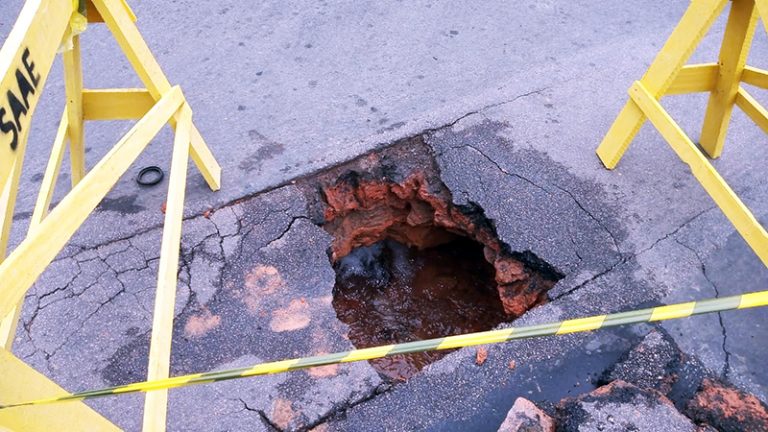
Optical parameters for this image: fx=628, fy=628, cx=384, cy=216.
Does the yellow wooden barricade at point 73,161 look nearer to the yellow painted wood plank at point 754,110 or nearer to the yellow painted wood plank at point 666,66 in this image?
the yellow painted wood plank at point 666,66

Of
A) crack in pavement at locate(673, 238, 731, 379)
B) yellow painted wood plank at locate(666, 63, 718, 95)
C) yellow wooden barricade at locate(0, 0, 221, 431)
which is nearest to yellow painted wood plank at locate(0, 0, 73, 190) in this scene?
yellow wooden barricade at locate(0, 0, 221, 431)

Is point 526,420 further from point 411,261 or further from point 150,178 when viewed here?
point 150,178

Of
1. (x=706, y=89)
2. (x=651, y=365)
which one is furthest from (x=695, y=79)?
(x=651, y=365)

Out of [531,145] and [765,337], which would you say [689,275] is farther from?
[531,145]

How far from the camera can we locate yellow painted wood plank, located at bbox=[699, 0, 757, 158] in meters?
3.16

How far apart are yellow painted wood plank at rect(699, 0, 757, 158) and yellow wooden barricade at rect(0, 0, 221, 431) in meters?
2.77

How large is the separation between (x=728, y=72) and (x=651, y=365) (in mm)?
1703

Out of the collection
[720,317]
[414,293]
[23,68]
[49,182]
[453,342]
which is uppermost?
[23,68]

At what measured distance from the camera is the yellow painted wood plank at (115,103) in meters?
2.96

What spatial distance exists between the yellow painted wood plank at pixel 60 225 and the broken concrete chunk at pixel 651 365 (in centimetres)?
217

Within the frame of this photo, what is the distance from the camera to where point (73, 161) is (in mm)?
2936

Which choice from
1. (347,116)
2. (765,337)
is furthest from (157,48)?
(765,337)

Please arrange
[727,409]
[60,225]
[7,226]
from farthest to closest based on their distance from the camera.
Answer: [727,409]
[7,226]
[60,225]

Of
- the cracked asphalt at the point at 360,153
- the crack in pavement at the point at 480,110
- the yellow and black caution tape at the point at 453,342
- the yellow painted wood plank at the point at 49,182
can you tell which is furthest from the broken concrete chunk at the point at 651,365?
the yellow painted wood plank at the point at 49,182
